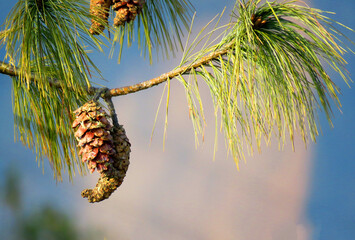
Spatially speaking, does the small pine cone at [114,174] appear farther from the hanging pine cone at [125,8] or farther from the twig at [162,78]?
the hanging pine cone at [125,8]

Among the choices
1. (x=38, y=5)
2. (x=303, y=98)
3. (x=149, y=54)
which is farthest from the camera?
(x=149, y=54)

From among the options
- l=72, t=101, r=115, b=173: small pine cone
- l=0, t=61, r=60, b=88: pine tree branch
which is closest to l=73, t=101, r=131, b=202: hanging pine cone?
l=72, t=101, r=115, b=173: small pine cone

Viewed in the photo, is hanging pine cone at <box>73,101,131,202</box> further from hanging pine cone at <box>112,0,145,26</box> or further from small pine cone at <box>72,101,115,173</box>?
hanging pine cone at <box>112,0,145,26</box>

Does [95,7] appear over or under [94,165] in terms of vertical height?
over

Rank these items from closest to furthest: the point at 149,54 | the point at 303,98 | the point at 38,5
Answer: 1. the point at 303,98
2. the point at 38,5
3. the point at 149,54

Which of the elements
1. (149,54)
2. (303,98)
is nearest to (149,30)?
(149,54)

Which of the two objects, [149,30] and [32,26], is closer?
[32,26]

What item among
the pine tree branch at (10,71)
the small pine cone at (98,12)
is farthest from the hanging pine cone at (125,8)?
the pine tree branch at (10,71)

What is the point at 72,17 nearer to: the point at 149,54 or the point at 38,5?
the point at 38,5
